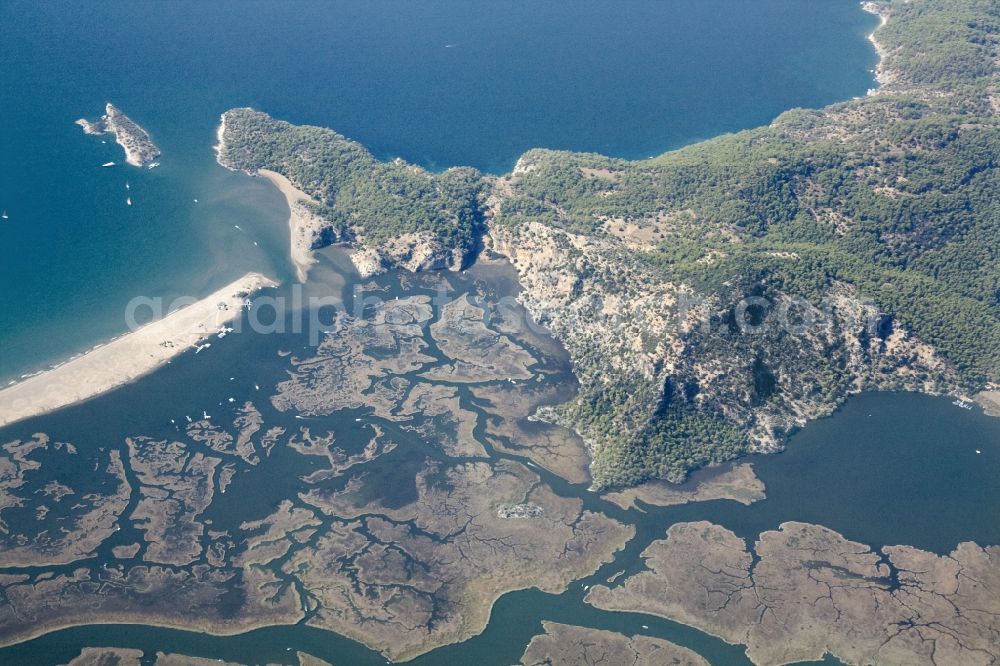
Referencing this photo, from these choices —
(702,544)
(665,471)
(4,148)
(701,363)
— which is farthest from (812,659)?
(4,148)

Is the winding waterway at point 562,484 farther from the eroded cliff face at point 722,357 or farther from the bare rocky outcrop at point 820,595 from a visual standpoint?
the eroded cliff face at point 722,357

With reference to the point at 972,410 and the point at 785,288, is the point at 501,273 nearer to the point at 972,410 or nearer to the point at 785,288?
the point at 785,288

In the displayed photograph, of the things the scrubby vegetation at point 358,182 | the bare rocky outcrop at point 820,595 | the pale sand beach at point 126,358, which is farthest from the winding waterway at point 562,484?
the scrubby vegetation at point 358,182

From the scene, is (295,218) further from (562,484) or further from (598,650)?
(598,650)

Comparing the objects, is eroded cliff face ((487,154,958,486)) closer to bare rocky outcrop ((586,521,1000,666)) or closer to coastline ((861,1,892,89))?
bare rocky outcrop ((586,521,1000,666))

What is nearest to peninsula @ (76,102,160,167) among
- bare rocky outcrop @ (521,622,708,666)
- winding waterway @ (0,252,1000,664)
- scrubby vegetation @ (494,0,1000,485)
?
winding waterway @ (0,252,1000,664)
